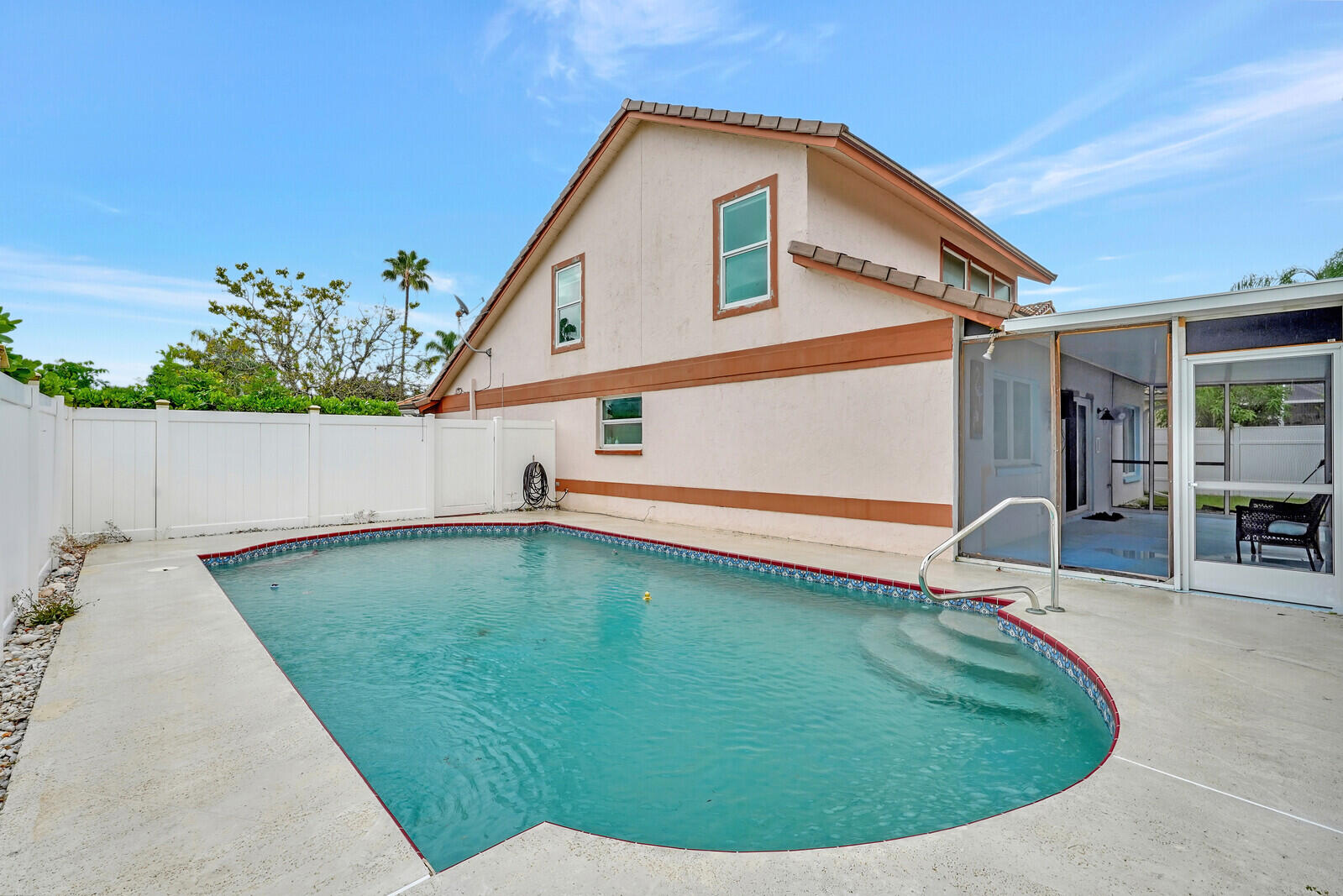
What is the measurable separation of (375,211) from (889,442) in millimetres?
24808

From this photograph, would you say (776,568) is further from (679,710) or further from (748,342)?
(748,342)

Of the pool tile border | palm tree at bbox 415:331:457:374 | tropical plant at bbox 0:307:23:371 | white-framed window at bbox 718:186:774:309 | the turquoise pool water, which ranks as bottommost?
the turquoise pool water

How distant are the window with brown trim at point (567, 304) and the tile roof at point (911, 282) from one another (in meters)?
5.67

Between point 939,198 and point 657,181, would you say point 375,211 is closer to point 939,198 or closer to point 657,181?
point 657,181

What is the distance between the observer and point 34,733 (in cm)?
281

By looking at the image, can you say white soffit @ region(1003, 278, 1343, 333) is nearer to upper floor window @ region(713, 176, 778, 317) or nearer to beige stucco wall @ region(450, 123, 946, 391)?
beige stucco wall @ region(450, 123, 946, 391)

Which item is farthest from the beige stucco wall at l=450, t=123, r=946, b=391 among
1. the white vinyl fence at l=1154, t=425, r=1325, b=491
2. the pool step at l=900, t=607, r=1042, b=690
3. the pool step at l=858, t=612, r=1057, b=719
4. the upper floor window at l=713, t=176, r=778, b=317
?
the pool step at l=858, t=612, r=1057, b=719

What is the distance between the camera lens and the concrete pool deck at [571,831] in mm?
1843

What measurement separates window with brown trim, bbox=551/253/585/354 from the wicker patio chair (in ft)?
34.2

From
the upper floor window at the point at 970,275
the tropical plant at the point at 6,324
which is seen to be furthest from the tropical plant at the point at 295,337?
the upper floor window at the point at 970,275

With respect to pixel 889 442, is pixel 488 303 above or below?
above

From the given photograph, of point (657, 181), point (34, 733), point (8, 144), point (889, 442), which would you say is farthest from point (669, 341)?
point (8, 144)

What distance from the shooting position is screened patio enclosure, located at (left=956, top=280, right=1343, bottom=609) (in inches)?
194

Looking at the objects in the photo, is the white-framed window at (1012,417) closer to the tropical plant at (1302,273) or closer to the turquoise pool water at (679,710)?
the turquoise pool water at (679,710)
